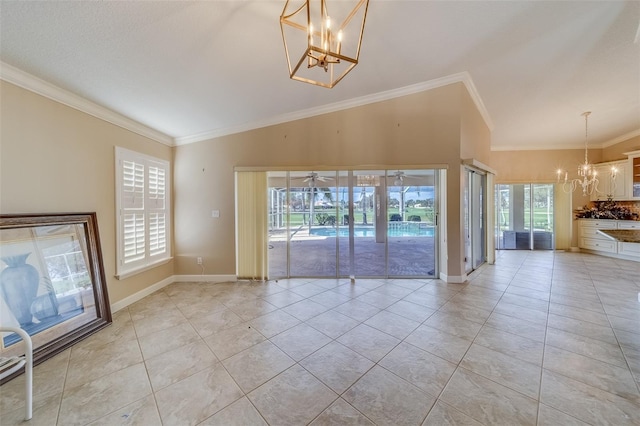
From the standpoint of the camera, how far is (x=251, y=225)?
4254 mm

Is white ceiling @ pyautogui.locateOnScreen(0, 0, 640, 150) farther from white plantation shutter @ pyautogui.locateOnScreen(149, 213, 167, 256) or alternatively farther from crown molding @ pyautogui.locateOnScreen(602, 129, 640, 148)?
crown molding @ pyautogui.locateOnScreen(602, 129, 640, 148)

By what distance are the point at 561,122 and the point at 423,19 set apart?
209 inches

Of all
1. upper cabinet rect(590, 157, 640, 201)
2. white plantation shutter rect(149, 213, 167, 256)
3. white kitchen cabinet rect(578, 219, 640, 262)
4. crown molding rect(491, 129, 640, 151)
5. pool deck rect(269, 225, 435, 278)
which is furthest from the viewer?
crown molding rect(491, 129, 640, 151)

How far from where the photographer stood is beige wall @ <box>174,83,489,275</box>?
13.1 feet

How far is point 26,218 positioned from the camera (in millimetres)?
2203

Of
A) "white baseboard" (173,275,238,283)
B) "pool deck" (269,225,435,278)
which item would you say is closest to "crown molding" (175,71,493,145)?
"pool deck" (269,225,435,278)

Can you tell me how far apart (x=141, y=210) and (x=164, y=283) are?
1356mm

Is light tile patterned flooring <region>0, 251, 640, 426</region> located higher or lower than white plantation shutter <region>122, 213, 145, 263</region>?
lower

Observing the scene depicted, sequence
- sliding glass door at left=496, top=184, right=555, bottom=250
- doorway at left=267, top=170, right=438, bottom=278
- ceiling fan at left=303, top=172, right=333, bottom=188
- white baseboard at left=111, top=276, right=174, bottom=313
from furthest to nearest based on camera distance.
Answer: sliding glass door at left=496, top=184, right=555, bottom=250 < ceiling fan at left=303, top=172, right=333, bottom=188 < doorway at left=267, top=170, right=438, bottom=278 < white baseboard at left=111, top=276, right=174, bottom=313

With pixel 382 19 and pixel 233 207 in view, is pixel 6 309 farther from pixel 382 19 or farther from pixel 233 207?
pixel 382 19

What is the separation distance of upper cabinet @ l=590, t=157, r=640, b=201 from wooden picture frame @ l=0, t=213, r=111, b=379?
11.1 metres

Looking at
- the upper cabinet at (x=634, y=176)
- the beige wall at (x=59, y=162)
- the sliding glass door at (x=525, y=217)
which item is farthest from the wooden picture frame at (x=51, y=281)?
the upper cabinet at (x=634, y=176)

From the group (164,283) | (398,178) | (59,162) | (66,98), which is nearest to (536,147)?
(398,178)

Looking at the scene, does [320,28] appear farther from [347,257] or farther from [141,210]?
[347,257]
